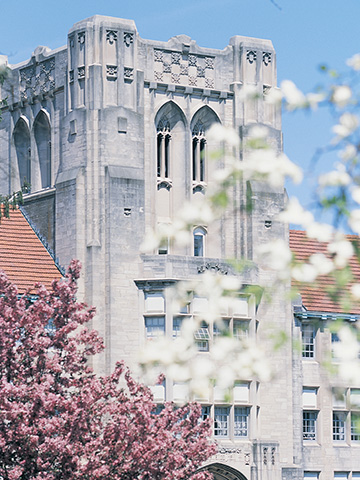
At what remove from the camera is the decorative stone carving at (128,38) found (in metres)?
46.6

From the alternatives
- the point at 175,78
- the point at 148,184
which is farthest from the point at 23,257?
the point at 175,78

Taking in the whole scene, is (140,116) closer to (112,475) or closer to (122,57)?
(122,57)

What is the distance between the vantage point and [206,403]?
44.9m

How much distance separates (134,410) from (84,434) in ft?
5.62

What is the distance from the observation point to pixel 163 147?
47.7m

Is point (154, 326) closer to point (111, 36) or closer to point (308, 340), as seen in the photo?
point (308, 340)

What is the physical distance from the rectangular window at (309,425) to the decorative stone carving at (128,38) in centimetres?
1506

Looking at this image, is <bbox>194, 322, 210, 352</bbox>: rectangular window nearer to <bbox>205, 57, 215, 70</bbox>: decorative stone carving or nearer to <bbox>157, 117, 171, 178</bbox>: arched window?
<bbox>157, 117, 171, 178</bbox>: arched window

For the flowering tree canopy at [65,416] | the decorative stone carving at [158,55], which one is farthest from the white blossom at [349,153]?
the decorative stone carving at [158,55]

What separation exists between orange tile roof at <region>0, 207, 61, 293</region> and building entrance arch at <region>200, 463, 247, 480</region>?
27.4 feet

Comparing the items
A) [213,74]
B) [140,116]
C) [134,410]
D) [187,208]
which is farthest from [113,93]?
[187,208]

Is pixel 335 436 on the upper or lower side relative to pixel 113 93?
lower

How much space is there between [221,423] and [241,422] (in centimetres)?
87

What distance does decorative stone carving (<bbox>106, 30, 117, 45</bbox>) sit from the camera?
4634 centimetres
